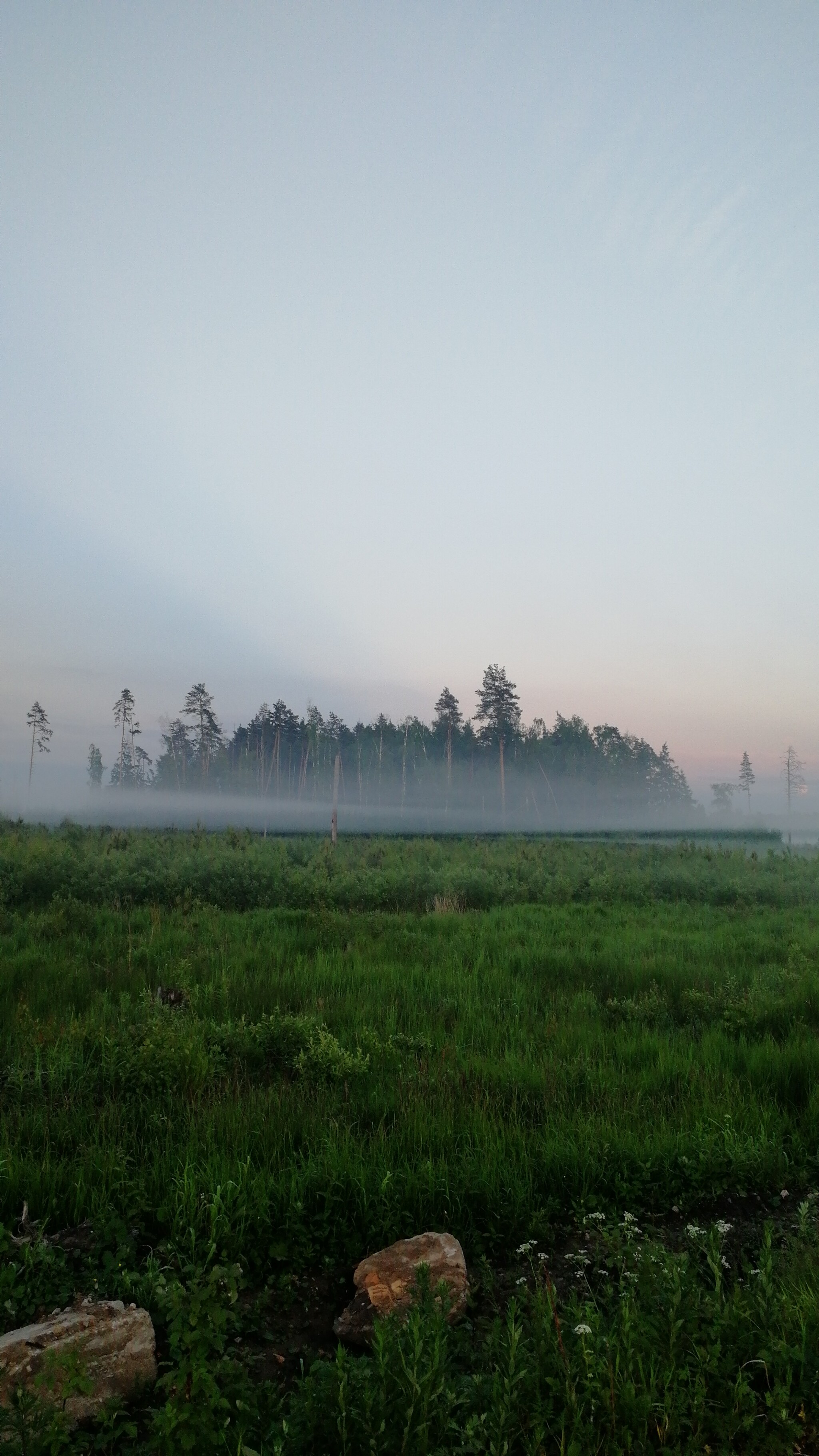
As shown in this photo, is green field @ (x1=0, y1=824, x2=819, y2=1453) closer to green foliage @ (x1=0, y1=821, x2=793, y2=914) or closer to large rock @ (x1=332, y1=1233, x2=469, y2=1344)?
large rock @ (x1=332, y1=1233, x2=469, y2=1344)

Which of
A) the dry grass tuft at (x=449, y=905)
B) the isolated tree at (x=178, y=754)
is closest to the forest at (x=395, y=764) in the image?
the isolated tree at (x=178, y=754)

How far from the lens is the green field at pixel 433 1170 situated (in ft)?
8.95

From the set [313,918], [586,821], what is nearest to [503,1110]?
[313,918]

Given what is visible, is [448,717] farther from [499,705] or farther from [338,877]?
[338,877]

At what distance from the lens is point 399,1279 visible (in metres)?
3.57

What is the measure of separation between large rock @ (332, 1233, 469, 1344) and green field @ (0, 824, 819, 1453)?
5.8 inches

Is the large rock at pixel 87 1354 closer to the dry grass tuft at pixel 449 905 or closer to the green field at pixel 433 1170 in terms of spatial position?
the green field at pixel 433 1170

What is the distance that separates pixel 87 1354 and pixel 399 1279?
1414 millimetres

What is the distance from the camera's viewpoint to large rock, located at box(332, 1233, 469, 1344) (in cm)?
339

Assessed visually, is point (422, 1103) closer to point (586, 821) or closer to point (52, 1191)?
point (52, 1191)

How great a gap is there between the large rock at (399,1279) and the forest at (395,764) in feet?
231

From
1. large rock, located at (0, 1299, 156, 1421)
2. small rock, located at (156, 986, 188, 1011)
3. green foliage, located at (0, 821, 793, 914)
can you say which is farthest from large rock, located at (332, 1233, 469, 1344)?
green foliage, located at (0, 821, 793, 914)

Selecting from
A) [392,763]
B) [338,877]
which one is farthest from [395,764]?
[338,877]

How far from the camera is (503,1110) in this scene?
217 inches
